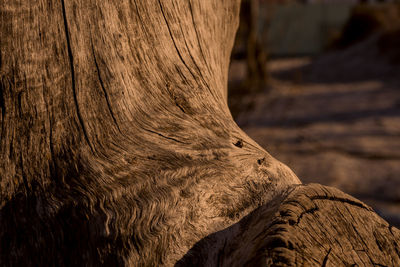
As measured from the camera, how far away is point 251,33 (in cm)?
791

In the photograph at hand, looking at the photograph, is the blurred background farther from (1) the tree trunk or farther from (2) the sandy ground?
(1) the tree trunk

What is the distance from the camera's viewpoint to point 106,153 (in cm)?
111

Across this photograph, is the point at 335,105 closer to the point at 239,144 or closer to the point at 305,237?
the point at 239,144

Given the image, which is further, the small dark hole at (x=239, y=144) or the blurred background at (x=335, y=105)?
the blurred background at (x=335, y=105)

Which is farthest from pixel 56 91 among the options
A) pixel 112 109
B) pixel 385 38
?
pixel 385 38

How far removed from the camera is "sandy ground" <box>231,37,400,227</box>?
4.14 m

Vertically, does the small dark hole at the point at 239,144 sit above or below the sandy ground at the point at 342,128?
above

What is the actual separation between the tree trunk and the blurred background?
2.07 meters

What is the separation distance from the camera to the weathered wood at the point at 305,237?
0.92 metres

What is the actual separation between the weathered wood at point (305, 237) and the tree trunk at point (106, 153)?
2cm

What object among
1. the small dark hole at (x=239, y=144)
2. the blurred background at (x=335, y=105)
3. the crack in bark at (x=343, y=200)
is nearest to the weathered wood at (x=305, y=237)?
the crack in bark at (x=343, y=200)

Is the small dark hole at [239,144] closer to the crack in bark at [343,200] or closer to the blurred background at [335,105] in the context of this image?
the crack in bark at [343,200]

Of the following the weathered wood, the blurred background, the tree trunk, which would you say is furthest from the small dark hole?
the blurred background

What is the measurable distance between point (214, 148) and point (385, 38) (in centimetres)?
1096
